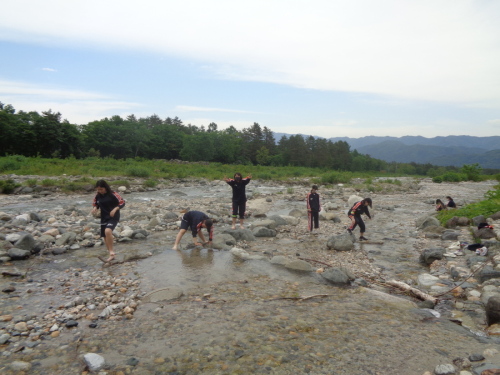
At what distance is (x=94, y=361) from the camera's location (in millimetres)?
3842

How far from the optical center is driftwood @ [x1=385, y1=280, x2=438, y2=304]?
5.89 metres

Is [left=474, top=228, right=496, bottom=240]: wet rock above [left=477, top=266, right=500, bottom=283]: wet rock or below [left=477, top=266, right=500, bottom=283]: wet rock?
above

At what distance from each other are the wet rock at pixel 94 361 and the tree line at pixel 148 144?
1808 inches

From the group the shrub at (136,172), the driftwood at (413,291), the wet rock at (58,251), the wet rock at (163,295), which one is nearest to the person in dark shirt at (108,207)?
the wet rock at (58,251)

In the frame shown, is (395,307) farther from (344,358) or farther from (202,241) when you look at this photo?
(202,241)

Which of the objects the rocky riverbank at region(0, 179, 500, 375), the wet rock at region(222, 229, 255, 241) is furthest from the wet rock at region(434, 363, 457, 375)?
the wet rock at region(222, 229, 255, 241)

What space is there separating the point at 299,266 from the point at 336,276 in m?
1.02

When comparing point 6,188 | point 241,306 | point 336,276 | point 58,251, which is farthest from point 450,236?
point 6,188

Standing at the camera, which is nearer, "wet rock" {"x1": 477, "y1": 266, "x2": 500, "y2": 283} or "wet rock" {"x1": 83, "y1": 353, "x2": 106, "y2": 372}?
"wet rock" {"x1": 83, "y1": 353, "x2": 106, "y2": 372}

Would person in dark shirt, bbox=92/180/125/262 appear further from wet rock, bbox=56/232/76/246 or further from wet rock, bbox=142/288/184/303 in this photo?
wet rock, bbox=142/288/184/303

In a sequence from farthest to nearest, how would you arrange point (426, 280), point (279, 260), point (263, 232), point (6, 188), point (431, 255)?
point (6, 188) < point (263, 232) < point (431, 255) < point (279, 260) < point (426, 280)

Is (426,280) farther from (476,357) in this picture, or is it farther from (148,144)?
(148,144)

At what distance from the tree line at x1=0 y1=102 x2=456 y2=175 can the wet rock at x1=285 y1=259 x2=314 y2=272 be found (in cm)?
4441

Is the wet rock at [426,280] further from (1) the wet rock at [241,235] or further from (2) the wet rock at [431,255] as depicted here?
(1) the wet rock at [241,235]
